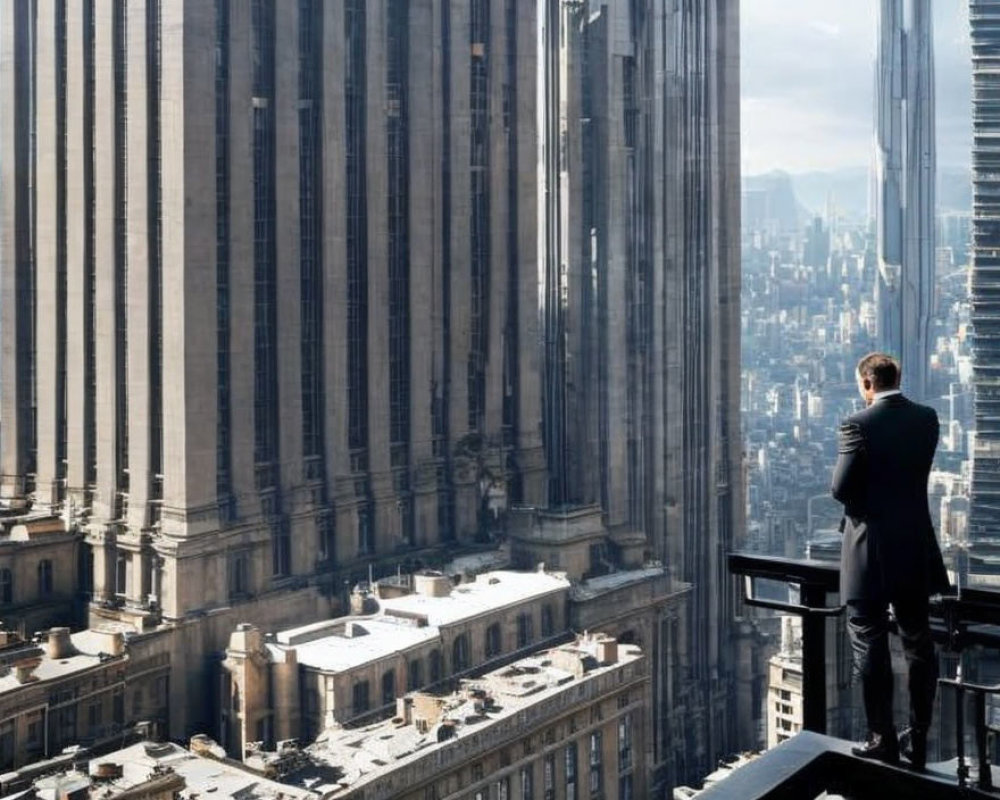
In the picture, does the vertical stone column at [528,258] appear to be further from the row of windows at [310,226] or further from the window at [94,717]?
the window at [94,717]

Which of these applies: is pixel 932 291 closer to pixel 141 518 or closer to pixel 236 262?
pixel 236 262

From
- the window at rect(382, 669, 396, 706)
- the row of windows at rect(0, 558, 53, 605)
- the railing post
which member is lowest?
the window at rect(382, 669, 396, 706)

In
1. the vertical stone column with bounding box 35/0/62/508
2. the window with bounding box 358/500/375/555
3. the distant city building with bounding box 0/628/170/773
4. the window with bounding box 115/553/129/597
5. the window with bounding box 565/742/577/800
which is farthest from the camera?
the window with bounding box 358/500/375/555

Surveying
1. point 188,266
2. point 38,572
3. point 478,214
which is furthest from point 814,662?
point 478,214

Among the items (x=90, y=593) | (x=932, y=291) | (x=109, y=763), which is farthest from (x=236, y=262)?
Result: (x=932, y=291)

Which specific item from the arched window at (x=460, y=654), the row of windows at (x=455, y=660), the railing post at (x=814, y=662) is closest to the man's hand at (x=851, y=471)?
the railing post at (x=814, y=662)

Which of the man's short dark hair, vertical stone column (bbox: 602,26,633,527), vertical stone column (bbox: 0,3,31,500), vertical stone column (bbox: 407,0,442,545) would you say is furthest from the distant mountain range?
the man's short dark hair

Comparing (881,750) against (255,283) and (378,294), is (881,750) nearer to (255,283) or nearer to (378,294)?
(255,283)

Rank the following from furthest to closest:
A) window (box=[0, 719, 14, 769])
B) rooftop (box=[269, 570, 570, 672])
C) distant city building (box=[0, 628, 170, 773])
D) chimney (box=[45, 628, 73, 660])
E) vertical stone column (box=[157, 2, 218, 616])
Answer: vertical stone column (box=[157, 2, 218, 616])
rooftop (box=[269, 570, 570, 672])
chimney (box=[45, 628, 73, 660])
distant city building (box=[0, 628, 170, 773])
window (box=[0, 719, 14, 769])

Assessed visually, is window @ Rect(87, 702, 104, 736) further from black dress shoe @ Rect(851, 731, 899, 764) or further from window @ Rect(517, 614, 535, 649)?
black dress shoe @ Rect(851, 731, 899, 764)
